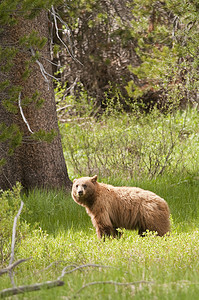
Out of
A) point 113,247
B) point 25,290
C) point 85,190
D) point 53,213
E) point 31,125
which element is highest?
point 31,125

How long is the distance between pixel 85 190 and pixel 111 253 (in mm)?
1188

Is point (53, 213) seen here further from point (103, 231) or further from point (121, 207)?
point (121, 207)

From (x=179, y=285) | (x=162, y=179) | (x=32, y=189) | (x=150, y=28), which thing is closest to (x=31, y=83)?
(x=32, y=189)

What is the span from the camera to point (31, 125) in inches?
302

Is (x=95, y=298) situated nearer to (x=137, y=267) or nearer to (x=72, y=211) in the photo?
(x=137, y=267)

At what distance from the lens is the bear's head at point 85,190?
6082mm

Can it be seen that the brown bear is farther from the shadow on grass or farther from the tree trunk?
the tree trunk

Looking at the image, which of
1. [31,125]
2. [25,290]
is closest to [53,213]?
[31,125]

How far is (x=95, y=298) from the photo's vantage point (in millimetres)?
3203

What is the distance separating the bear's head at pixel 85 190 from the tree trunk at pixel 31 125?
1439 millimetres

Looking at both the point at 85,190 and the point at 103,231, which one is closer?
the point at 85,190

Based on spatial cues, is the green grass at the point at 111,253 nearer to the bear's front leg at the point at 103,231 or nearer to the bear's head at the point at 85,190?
the bear's front leg at the point at 103,231

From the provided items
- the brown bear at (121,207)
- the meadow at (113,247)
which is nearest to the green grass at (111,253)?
the meadow at (113,247)

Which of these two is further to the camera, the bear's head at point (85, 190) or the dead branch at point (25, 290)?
the bear's head at point (85, 190)
